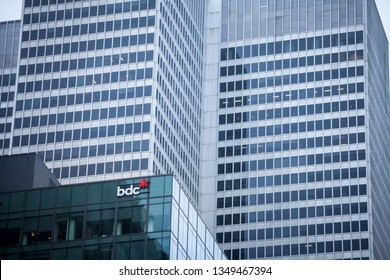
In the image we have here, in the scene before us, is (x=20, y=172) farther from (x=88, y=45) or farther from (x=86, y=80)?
(x=88, y=45)

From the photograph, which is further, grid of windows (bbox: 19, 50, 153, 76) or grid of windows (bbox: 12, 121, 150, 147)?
grid of windows (bbox: 19, 50, 153, 76)

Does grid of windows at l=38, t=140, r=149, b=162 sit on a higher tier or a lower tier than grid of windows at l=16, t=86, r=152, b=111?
→ lower

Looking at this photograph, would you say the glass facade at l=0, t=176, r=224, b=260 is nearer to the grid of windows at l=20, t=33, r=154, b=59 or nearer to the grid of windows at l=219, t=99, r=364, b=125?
the grid of windows at l=20, t=33, r=154, b=59

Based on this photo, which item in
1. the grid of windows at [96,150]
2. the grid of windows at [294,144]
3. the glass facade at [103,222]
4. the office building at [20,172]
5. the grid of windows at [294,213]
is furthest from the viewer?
the grid of windows at [294,144]

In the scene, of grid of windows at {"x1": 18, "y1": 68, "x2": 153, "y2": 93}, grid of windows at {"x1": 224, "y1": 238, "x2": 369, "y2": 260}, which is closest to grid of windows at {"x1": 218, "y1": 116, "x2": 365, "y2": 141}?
grid of windows at {"x1": 224, "y1": 238, "x2": 369, "y2": 260}

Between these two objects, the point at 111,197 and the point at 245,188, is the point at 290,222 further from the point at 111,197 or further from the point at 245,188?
the point at 111,197

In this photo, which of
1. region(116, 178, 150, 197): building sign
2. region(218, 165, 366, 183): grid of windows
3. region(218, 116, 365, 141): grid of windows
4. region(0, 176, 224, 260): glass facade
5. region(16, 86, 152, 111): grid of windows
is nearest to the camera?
region(0, 176, 224, 260): glass facade

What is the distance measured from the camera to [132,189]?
3381 inches

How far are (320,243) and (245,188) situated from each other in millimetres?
19044

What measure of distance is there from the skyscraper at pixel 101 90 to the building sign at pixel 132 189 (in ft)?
239

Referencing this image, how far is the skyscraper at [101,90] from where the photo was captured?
165 metres

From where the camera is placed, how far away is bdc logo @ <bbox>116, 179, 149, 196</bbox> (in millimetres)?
85500

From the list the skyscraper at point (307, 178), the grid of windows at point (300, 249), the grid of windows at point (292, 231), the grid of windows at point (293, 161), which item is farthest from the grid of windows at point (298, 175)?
the grid of windows at point (300, 249)

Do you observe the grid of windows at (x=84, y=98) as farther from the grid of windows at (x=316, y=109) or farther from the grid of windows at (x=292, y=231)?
the grid of windows at (x=316, y=109)
